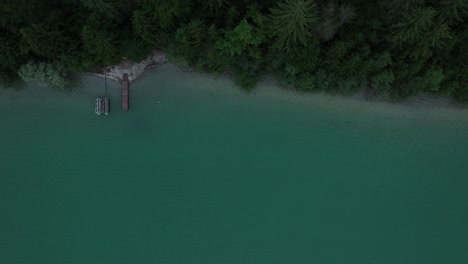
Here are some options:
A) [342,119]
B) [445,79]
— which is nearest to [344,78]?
[342,119]

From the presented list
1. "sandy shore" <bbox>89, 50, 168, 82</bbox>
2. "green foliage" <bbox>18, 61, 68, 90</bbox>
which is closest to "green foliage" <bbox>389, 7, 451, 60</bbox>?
"sandy shore" <bbox>89, 50, 168, 82</bbox>

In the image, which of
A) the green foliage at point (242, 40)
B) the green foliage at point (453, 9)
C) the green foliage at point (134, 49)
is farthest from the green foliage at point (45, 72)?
the green foliage at point (453, 9)

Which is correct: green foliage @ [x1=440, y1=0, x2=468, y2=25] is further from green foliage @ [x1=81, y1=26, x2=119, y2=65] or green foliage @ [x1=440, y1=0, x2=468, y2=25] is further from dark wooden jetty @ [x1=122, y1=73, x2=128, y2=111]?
dark wooden jetty @ [x1=122, y1=73, x2=128, y2=111]

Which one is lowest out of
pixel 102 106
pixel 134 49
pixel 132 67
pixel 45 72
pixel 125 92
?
pixel 102 106

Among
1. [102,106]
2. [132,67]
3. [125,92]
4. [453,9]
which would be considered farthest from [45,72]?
[453,9]

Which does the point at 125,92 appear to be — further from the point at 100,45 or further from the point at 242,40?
the point at 242,40

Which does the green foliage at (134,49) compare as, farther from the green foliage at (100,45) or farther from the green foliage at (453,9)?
the green foliage at (453,9)
